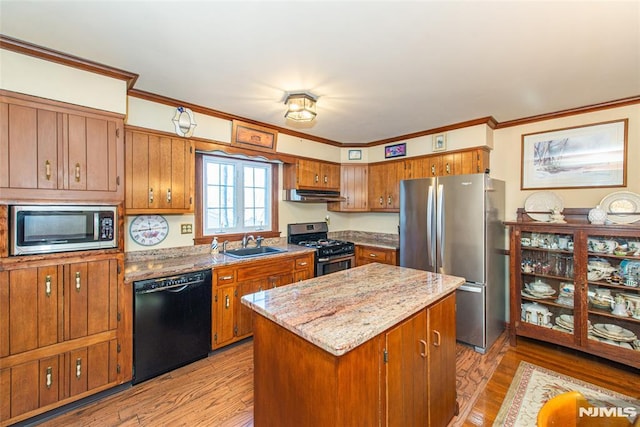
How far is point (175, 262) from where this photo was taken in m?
2.69

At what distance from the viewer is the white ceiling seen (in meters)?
1.50

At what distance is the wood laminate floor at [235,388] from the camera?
6.36 feet

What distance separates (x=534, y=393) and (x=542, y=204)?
192cm

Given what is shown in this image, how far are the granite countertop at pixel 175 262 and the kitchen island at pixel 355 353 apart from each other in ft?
3.80

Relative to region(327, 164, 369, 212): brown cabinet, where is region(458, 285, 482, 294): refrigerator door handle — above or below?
below

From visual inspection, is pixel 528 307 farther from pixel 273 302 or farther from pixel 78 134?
pixel 78 134

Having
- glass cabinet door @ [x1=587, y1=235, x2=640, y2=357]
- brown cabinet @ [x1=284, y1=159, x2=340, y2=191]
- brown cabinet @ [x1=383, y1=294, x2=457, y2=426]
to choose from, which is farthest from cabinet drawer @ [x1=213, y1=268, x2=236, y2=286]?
glass cabinet door @ [x1=587, y1=235, x2=640, y2=357]

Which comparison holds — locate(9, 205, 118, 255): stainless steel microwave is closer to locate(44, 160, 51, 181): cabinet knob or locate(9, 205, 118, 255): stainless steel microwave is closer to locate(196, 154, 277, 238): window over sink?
locate(44, 160, 51, 181): cabinet knob

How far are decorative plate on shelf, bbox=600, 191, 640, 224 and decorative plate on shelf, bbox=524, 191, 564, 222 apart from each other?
360 mm

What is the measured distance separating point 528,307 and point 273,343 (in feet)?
9.69

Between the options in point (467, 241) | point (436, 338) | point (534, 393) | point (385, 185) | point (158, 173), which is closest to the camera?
point (436, 338)

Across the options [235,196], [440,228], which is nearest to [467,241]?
[440,228]

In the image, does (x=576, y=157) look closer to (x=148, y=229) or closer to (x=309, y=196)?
(x=309, y=196)

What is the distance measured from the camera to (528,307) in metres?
2.98
